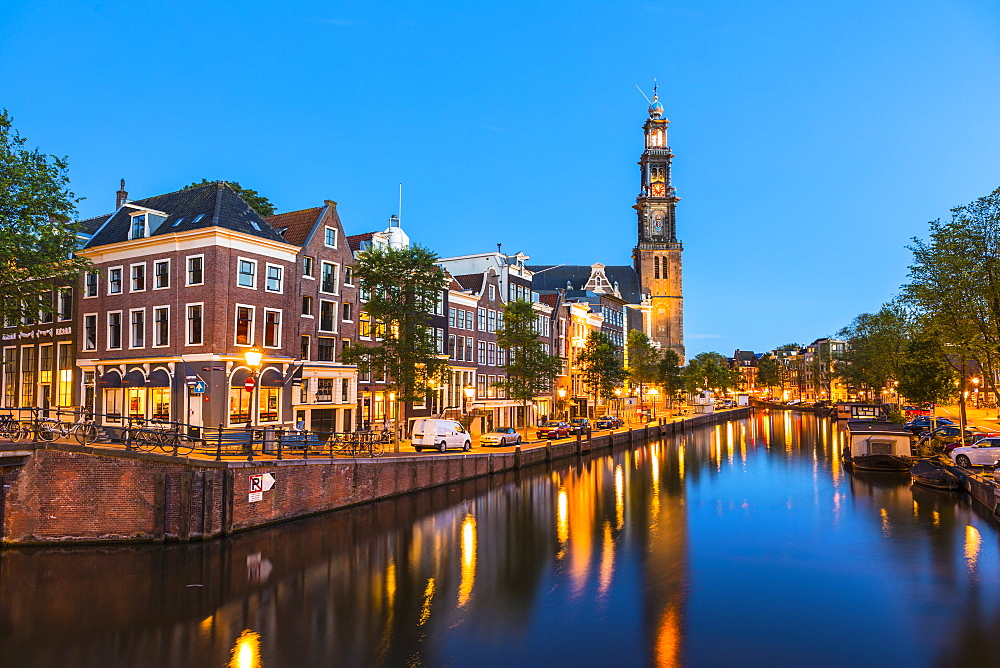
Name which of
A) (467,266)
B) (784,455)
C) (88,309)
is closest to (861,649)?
(88,309)

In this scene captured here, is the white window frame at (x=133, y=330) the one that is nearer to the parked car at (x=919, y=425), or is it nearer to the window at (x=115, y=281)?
the window at (x=115, y=281)

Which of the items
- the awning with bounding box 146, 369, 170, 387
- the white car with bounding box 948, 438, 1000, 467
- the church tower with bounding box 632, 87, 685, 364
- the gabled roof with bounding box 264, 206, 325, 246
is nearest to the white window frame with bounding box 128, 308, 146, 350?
the awning with bounding box 146, 369, 170, 387

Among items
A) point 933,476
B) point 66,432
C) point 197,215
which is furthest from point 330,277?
point 933,476

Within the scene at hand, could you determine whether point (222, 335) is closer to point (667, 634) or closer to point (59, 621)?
point (59, 621)

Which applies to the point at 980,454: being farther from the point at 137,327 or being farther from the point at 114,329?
the point at 114,329

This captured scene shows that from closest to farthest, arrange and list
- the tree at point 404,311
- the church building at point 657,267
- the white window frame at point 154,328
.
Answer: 1. the white window frame at point 154,328
2. the tree at point 404,311
3. the church building at point 657,267

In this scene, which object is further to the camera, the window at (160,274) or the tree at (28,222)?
the window at (160,274)

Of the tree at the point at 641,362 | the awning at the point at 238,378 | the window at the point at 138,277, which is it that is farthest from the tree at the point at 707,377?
the window at the point at 138,277

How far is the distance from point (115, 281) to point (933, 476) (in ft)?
176

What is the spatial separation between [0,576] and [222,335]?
61.3 feet

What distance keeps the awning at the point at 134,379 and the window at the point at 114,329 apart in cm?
283

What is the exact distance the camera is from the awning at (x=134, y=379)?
42188mm

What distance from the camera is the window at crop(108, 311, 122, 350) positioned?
44281 mm

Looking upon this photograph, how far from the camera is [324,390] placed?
48219 mm
